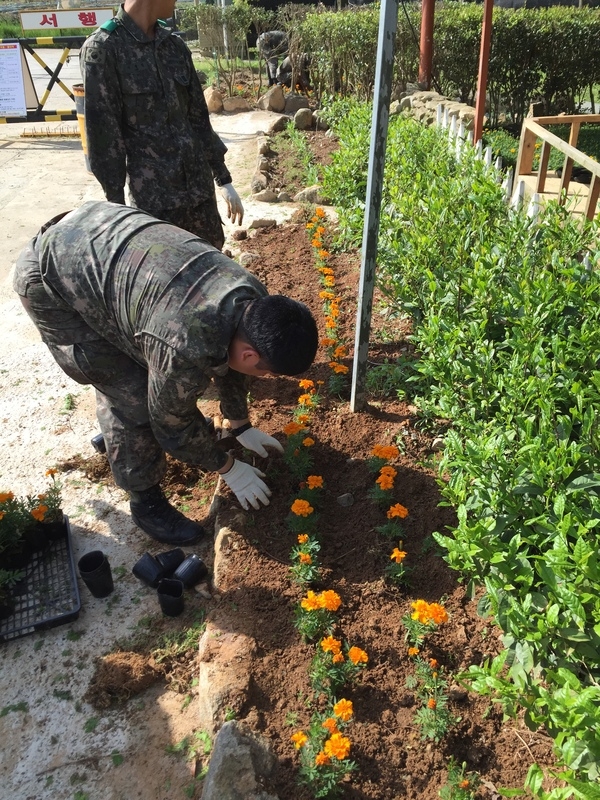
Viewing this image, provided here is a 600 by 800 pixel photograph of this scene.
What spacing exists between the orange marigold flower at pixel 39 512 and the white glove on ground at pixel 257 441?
3.17ft

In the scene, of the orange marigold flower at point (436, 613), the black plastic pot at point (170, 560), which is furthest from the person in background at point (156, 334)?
the orange marigold flower at point (436, 613)

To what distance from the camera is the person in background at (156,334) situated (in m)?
2.27

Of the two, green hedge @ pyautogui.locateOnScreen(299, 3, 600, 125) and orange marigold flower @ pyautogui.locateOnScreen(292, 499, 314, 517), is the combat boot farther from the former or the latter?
green hedge @ pyautogui.locateOnScreen(299, 3, 600, 125)

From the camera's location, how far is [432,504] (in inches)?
110

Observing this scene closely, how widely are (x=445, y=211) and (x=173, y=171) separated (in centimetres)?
151

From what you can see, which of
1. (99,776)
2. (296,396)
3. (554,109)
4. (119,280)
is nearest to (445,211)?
(296,396)

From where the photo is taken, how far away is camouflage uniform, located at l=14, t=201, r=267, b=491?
230cm

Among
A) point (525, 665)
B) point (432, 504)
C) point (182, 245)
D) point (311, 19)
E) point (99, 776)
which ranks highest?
point (311, 19)

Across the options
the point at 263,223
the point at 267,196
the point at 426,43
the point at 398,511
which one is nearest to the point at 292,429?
the point at 398,511

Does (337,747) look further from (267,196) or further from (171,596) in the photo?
(267,196)

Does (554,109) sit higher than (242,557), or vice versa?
(554,109)

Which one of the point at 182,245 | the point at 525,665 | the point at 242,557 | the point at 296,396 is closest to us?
the point at 525,665

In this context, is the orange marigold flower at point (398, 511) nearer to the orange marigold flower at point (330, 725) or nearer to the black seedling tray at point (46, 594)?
the orange marigold flower at point (330, 725)

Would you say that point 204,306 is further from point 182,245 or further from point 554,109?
point 554,109
